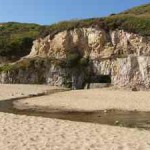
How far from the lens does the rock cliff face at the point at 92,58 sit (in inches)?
1607

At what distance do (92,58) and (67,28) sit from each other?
6.48 meters

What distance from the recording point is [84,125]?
16.5 metres

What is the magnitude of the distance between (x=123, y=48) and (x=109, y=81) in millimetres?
4379

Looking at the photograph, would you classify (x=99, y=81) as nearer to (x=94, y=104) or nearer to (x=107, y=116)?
(x=94, y=104)

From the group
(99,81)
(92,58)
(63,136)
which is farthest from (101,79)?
(63,136)

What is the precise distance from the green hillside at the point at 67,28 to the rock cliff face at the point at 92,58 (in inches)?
29.8

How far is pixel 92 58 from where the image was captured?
1879 inches

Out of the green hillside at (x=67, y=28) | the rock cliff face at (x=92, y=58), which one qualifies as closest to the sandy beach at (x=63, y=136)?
the rock cliff face at (x=92, y=58)

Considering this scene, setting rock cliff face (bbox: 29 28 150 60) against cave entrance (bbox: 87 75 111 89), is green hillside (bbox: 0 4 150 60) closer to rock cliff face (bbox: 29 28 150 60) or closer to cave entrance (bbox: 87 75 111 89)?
rock cliff face (bbox: 29 28 150 60)

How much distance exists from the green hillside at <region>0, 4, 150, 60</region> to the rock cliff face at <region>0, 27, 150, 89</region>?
0.76 metres

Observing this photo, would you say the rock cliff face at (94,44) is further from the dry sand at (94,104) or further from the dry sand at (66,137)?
the dry sand at (66,137)

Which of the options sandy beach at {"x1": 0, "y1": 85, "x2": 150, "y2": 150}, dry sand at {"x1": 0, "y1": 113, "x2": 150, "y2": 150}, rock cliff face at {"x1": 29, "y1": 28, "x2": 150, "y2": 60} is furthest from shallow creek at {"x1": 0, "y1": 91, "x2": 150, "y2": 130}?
rock cliff face at {"x1": 29, "y1": 28, "x2": 150, "y2": 60}

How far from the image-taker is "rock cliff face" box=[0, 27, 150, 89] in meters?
40.8

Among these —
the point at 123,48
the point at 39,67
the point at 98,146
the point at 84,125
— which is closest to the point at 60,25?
the point at 39,67
